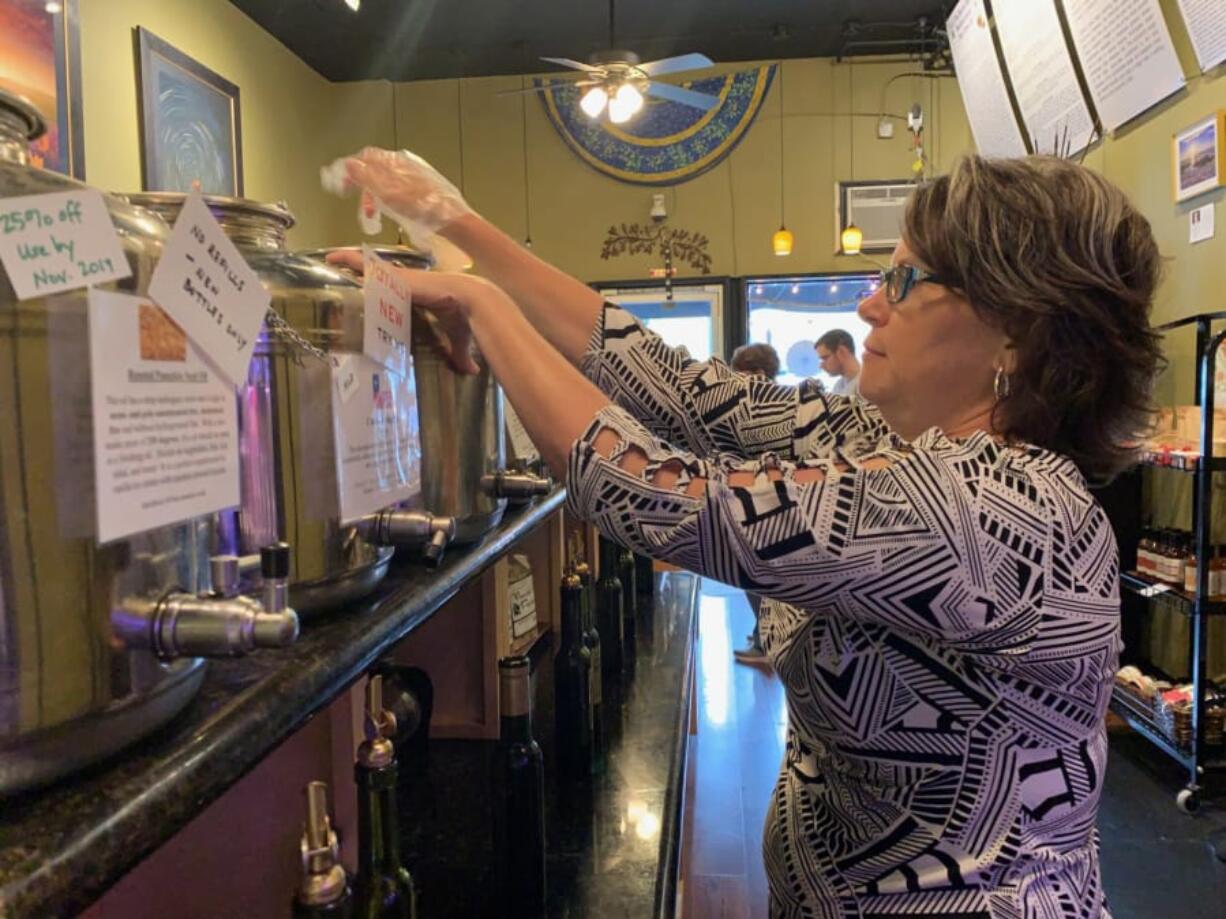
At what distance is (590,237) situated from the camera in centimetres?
663

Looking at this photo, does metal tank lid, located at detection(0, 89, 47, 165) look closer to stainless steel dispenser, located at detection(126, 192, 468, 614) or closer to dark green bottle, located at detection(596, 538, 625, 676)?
stainless steel dispenser, located at detection(126, 192, 468, 614)

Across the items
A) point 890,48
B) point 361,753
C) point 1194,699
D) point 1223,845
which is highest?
point 890,48

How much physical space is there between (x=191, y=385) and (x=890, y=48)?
21.6 ft

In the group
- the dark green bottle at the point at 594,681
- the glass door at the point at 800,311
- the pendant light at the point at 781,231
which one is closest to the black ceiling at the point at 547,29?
the pendant light at the point at 781,231

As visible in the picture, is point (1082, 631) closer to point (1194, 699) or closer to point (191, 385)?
point (191, 385)

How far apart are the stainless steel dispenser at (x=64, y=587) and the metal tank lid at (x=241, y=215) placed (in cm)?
15

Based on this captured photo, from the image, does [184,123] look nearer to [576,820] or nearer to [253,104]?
[253,104]

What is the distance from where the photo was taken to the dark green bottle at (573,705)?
1.25m

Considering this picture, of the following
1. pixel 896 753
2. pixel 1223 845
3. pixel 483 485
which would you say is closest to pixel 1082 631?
pixel 896 753

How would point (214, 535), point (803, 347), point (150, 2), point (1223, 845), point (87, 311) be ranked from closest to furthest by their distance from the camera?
point (87, 311)
point (214, 535)
point (1223, 845)
point (150, 2)
point (803, 347)

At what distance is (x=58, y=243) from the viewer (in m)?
0.40

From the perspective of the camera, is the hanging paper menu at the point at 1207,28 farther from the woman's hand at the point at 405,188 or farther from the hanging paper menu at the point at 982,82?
the woman's hand at the point at 405,188

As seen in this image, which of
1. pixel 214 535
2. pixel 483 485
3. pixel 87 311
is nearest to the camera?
pixel 87 311

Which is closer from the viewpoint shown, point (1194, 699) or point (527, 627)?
point (527, 627)
